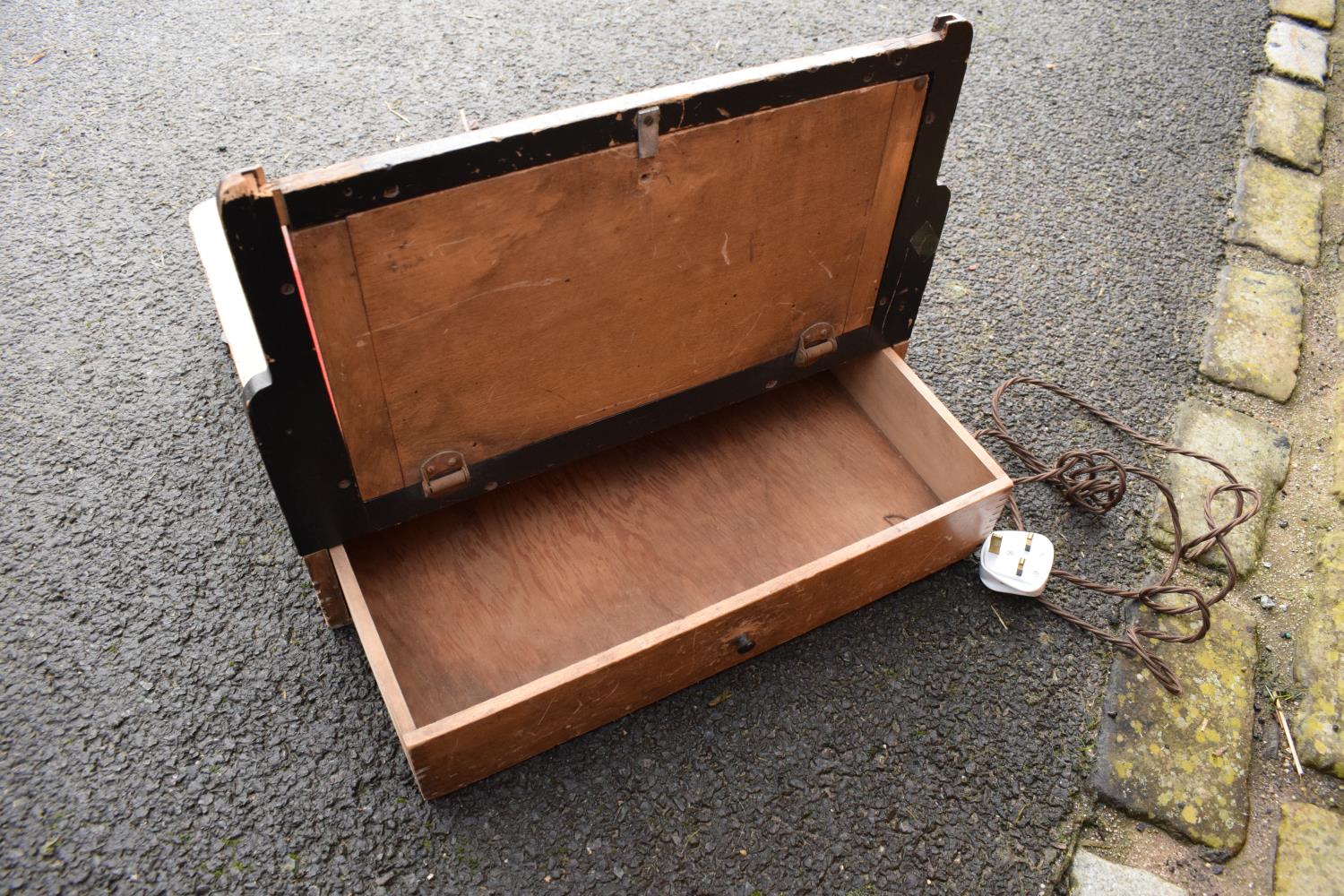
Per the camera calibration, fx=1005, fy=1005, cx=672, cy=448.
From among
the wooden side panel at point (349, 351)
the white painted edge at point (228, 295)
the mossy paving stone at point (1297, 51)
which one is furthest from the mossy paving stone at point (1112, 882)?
the mossy paving stone at point (1297, 51)

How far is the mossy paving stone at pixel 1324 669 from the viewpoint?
5.15ft

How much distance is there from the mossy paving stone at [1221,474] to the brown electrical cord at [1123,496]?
21mm

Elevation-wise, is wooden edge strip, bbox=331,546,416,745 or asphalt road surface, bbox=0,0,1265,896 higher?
wooden edge strip, bbox=331,546,416,745

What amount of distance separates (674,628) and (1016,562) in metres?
0.65

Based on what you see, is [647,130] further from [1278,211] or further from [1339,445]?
[1278,211]

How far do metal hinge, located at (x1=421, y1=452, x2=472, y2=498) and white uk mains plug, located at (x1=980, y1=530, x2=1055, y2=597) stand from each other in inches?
34.2

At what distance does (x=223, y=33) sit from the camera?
2.74m

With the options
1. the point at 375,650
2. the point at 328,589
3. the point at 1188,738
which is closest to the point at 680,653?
the point at 375,650

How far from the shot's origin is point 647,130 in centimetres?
117

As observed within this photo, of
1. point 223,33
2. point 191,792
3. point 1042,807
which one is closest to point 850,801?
point 1042,807

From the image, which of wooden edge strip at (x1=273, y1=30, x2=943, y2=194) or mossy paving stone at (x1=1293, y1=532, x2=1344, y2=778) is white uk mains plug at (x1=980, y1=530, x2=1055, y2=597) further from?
wooden edge strip at (x1=273, y1=30, x2=943, y2=194)

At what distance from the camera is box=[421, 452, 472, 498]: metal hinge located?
53.7 inches

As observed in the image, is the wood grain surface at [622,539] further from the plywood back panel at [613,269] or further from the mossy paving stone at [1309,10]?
the mossy paving stone at [1309,10]

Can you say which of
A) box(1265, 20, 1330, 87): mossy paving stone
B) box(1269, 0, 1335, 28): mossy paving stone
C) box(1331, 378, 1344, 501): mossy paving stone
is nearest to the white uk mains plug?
box(1331, 378, 1344, 501): mossy paving stone
